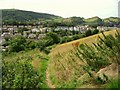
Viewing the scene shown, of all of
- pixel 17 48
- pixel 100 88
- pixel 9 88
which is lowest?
pixel 17 48

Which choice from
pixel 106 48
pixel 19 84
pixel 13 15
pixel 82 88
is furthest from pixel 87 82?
pixel 13 15

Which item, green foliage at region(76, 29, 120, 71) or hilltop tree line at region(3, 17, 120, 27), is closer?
green foliage at region(76, 29, 120, 71)

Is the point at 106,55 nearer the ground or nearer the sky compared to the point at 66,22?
nearer the sky

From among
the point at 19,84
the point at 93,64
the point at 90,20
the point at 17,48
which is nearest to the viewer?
the point at 19,84

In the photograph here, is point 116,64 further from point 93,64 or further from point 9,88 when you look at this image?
point 9,88

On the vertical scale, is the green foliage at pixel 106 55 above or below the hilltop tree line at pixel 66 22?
above

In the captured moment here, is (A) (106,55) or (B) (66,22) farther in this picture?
(B) (66,22)

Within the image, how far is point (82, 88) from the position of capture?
968 centimetres

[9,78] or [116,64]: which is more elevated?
[116,64]

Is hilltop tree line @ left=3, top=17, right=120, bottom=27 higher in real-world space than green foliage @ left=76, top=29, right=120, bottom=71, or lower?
lower

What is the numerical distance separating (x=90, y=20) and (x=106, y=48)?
17905cm

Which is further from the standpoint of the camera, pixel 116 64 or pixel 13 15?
pixel 13 15

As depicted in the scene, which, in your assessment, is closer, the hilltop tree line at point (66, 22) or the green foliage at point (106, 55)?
the green foliage at point (106, 55)

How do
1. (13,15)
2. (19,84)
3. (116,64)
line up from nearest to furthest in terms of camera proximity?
(116,64) < (19,84) < (13,15)
